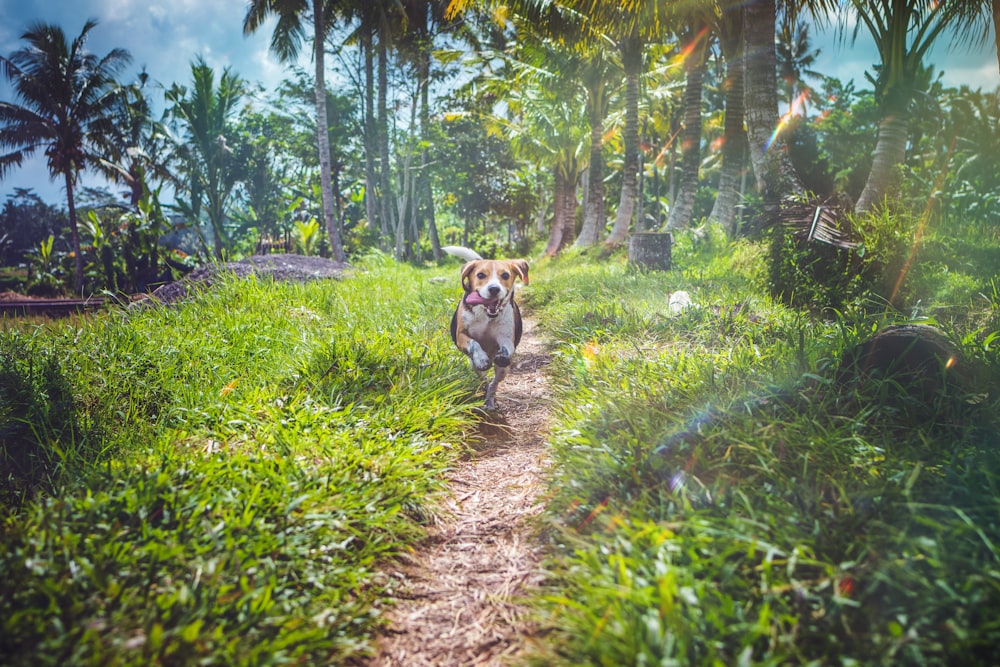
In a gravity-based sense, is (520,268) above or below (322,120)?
below

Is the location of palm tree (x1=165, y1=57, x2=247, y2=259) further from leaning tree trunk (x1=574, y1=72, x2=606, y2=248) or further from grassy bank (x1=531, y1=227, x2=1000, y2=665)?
grassy bank (x1=531, y1=227, x2=1000, y2=665)

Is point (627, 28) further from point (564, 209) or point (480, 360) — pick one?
point (564, 209)

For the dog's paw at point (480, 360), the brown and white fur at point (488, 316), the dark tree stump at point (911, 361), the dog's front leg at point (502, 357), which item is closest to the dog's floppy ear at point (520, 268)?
the brown and white fur at point (488, 316)

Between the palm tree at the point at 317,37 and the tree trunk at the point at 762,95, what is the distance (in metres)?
11.5

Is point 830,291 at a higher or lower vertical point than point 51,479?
higher

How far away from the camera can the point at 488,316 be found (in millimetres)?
3590

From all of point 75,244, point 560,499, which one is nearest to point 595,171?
point 560,499

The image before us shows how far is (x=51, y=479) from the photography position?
2.46 m

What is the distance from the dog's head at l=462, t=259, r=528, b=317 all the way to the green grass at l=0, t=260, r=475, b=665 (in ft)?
2.16

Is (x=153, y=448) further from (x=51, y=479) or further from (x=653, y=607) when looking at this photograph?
(x=653, y=607)

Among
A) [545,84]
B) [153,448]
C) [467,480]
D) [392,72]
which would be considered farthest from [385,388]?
[392,72]

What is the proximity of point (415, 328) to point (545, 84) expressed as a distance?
1425cm

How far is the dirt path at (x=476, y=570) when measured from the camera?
163 centimetres

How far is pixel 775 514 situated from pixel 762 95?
773cm
